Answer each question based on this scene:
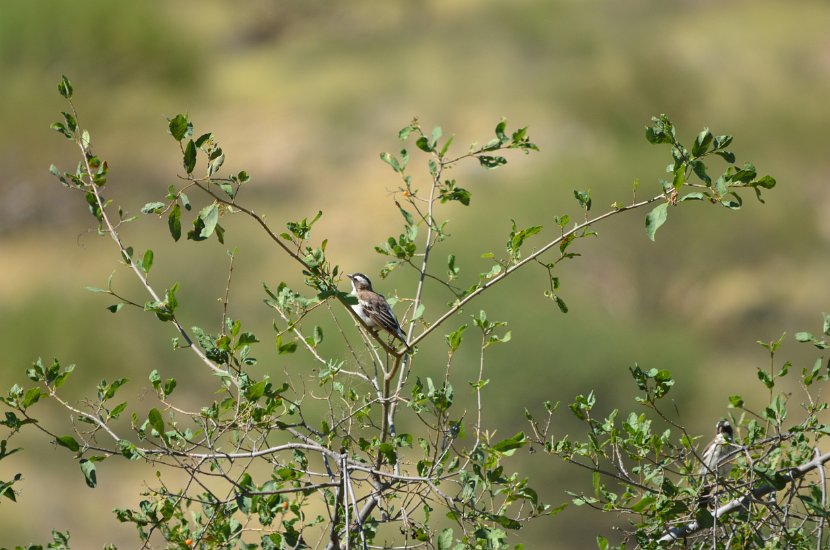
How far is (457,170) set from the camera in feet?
104

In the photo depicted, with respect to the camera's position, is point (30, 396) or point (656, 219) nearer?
point (656, 219)

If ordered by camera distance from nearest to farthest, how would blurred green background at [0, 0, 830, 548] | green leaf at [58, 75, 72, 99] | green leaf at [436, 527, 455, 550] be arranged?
green leaf at [436, 527, 455, 550]
green leaf at [58, 75, 72, 99]
blurred green background at [0, 0, 830, 548]

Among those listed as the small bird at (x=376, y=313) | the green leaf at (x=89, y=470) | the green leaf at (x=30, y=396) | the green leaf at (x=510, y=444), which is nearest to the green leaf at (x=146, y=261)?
the green leaf at (x=30, y=396)

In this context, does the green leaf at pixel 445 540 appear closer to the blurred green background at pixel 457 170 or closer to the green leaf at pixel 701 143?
the green leaf at pixel 701 143

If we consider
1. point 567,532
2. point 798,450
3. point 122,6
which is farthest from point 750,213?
point 798,450

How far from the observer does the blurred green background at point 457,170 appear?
26.4 m

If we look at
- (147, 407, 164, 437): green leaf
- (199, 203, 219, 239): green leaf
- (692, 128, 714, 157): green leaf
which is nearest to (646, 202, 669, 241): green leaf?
(692, 128, 714, 157): green leaf

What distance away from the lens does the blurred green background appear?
26422 millimetres

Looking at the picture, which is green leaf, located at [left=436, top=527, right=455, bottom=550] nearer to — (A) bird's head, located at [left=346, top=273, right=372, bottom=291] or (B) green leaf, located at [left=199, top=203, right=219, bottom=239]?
(B) green leaf, located at [left=199, top=203, right=219, bottom=239]

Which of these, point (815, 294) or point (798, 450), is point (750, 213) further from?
point (798, 450)

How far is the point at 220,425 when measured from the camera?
417cm

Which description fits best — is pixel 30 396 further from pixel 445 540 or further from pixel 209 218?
pixel 445 540

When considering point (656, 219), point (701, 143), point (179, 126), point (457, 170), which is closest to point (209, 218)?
point (179, 126)

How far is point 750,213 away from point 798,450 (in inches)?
1147
